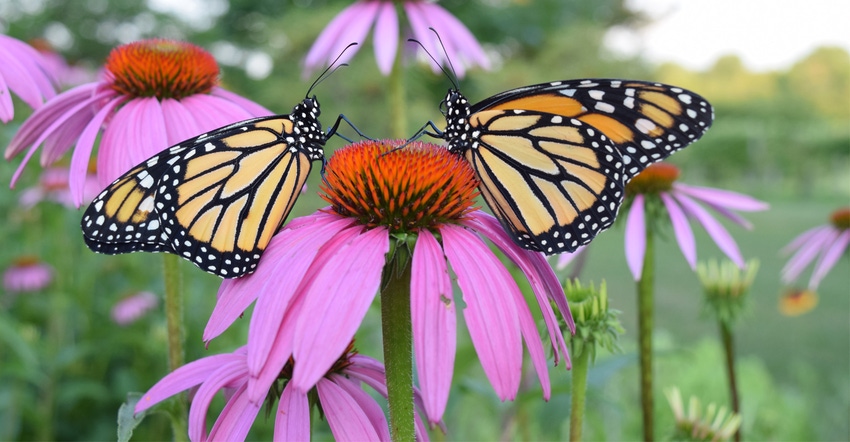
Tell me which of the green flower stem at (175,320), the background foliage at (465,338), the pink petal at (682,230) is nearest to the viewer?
the green flower stem at (175,320)

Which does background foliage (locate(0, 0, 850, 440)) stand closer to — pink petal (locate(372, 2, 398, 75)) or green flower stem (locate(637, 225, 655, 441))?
green flower stem (locate(637, 225, 655, 441))

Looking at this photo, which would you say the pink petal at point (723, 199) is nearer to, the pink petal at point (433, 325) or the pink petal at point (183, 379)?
the pink petal at point (433, 325)

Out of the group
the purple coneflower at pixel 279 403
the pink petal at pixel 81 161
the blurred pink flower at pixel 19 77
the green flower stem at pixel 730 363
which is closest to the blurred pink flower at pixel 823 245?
the green flower stem at pixel 730 363

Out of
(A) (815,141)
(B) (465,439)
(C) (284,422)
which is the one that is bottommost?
(B) (465,439)

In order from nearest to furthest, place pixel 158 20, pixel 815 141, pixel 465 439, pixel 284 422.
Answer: pixel 284 422, pixel 465 439, pixel 815 141, pixel 158 20

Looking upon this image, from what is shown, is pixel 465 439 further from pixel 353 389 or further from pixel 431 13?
pixel 353 389

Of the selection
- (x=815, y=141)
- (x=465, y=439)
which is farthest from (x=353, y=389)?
(x=815, y=141)

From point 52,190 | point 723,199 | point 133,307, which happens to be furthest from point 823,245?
point 52,190
